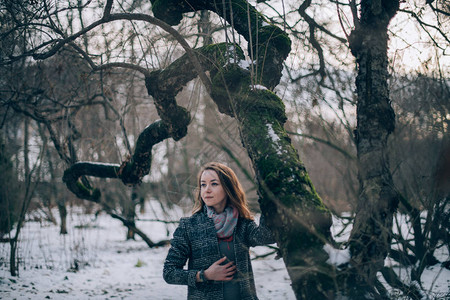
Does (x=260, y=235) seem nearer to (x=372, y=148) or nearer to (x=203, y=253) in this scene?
(x=203, y=253)

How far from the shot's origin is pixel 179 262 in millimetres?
2178

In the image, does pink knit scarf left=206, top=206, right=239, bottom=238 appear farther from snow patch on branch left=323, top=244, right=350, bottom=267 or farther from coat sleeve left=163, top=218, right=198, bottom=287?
snow patch on branch left=323, top=244, right=350, bottom=267

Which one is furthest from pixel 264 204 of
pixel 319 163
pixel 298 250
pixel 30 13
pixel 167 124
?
pixel 319 163

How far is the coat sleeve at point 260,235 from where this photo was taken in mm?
2090

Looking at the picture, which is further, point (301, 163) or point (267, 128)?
point (267, 128)

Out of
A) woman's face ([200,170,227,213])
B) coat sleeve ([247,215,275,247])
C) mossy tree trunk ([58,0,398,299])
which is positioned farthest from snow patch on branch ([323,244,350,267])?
woman's face ([200,170,227,213])

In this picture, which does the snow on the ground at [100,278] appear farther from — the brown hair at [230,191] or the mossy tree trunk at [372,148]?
the mossy tree trunk at [372,148]

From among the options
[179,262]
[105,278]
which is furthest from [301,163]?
[105,278]

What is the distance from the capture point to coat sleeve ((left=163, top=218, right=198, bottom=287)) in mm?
2078

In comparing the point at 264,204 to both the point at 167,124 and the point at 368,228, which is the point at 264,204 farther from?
the point at 167,124

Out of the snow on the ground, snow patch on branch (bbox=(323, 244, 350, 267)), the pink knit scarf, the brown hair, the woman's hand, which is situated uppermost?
the brown hair

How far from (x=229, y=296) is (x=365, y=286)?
0.83 m

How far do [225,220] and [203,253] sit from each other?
0.84 feet

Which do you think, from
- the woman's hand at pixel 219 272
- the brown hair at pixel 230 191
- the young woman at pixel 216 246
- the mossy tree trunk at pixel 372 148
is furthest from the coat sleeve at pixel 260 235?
the mossy tree trunk at pixel 372 148
